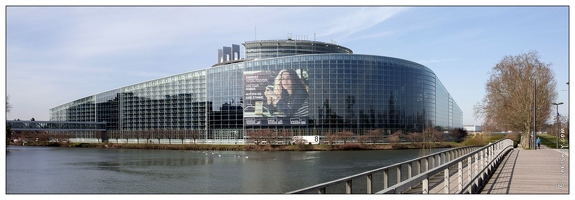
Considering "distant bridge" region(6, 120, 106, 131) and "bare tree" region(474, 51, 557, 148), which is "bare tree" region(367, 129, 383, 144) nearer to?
"bare tree" region(474, 51, 557, 148)

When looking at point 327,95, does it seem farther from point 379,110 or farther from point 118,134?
point 118,134

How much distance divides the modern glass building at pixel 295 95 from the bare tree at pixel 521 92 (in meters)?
59.7

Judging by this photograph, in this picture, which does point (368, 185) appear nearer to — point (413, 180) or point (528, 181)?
point (413, 180)

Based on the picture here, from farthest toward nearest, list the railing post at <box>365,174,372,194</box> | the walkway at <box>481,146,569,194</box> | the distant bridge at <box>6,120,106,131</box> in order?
the distant bridge at <box>6,120,106,131</box>, the walkway at <box>481,146,569,194</box>, the railing post at <box>365,174,372,194</box>

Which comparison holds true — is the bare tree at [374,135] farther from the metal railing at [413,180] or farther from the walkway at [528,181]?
the metal railing at [413,180]

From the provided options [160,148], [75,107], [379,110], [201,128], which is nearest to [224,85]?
[201,128]

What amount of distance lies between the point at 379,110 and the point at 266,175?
8000 cm

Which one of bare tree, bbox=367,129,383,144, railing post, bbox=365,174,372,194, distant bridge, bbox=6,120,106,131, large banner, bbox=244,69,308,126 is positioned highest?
large banner, bbox=244,69,308,126

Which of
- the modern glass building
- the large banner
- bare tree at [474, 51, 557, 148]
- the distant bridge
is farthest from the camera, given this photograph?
the distant bridge

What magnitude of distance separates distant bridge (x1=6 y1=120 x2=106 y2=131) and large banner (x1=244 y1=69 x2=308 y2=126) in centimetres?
5858

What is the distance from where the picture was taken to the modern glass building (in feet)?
396

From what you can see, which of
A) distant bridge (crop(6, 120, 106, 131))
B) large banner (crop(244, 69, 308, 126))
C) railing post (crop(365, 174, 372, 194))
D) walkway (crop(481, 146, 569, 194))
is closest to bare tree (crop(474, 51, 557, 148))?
walkway (crop(481, 146, 569, 194))

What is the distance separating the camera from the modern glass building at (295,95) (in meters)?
121

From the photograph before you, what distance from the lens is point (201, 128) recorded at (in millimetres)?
→ 131625
